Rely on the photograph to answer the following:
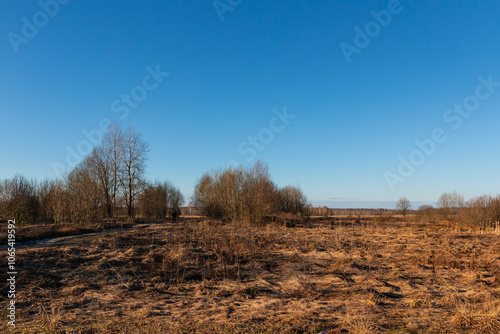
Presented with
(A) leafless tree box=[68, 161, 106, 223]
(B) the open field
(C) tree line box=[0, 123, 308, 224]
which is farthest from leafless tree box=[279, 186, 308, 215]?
(B) the open field

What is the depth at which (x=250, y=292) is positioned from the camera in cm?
615

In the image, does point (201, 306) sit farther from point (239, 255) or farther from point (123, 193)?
point (123, 193)

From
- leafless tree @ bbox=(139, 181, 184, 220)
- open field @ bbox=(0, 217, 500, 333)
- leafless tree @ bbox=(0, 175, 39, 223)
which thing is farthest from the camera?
leafless tree @ bbox=(139, 181, 184, 220)

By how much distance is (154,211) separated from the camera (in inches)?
1341

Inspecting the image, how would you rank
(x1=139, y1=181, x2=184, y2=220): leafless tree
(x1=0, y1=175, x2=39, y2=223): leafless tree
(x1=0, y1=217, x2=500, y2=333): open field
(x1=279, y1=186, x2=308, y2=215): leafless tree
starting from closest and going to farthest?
(x1=0, y1=217, x2=500, y2=333): open field < (x1=0, y1=175, x2=39, y2=223): leafless tree < (x1=139, y1=181, x2=184, y2=220): leafless tree < (x1=279, y1=186, x2=308, y2=215): leafless tree

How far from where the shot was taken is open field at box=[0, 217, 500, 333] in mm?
4426

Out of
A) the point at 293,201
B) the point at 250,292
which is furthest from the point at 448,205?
the point at 250,292

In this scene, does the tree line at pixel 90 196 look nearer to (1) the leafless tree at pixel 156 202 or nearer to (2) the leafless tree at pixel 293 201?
(1) the leafless tree at pixel 156 202

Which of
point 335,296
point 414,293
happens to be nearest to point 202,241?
point 335,296

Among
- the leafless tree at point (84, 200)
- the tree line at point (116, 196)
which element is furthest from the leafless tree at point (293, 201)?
the leafless tree at point (84, 200)

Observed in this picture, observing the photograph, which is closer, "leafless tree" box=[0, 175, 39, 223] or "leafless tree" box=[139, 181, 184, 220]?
"leafless tree" box=[0, 175, 39, 223]

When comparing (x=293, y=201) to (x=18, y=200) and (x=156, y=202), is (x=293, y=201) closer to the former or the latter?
(x=156, y=202)

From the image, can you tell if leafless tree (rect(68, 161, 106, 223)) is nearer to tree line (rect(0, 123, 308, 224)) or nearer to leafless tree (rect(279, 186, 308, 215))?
tree line (rect(0, 123, 308, 224))

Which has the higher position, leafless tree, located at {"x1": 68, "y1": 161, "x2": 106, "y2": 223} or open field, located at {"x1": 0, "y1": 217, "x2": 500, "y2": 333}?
leafless tree, located at {"x1": 68, "y1": 161, "x2": 106, "y2": 223}
